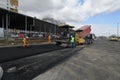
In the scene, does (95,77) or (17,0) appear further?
(17,0)

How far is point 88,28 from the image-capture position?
4469cm

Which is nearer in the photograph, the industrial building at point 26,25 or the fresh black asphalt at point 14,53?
the fresh black asphalt at point 14,53

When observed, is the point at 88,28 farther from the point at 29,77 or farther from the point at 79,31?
the point at 29,77

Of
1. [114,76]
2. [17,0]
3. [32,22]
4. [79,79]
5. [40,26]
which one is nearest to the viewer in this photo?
[79,79]

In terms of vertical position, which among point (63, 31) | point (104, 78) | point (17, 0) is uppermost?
point (17, 0)

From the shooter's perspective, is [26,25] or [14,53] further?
[26,25]

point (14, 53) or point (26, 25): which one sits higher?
point (26, 25)

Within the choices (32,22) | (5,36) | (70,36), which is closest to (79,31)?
(70,36)

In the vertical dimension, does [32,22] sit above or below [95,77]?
above

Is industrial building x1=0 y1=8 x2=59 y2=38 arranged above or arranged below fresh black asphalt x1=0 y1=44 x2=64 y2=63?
above

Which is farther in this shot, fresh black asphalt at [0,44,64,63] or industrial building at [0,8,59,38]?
industrial building at [0,8,59,38]

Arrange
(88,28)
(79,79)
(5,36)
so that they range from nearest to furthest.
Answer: (79,79), (5,36), (88,28)

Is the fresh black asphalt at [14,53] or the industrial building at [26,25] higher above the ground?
the industrial building at [26,25]

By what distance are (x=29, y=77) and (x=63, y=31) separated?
24973mm
